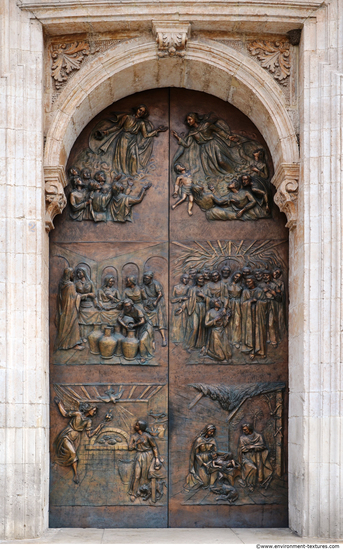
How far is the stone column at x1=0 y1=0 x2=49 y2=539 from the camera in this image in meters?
9.38

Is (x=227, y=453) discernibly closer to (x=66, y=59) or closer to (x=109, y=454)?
(x=109, y=454)

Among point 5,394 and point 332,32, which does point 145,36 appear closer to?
point 332,32

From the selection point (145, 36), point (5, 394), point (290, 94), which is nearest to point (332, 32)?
point (290, 94)

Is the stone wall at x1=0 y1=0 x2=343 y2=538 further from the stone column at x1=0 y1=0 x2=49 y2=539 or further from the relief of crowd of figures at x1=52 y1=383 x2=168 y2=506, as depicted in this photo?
the relief of crowd of figures at x1=52 y1=383 x2=168 y2=506

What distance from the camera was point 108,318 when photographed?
10664 mm

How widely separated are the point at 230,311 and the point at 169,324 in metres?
0.89

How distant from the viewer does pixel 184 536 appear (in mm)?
9836

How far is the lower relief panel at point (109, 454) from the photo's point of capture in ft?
34.1

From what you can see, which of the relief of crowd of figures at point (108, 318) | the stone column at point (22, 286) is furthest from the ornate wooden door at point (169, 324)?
the stone column at point (22, 286)

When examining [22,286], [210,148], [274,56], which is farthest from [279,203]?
[22,286]

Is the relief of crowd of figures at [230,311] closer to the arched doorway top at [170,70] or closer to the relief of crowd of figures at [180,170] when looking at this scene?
the relief of crowd of figures at [180,170]

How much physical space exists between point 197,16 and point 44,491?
6.57 m

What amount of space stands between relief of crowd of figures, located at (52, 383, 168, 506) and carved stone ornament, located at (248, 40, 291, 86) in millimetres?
4702

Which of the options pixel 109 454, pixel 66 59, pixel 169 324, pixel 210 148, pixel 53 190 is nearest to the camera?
pixel 53 190
